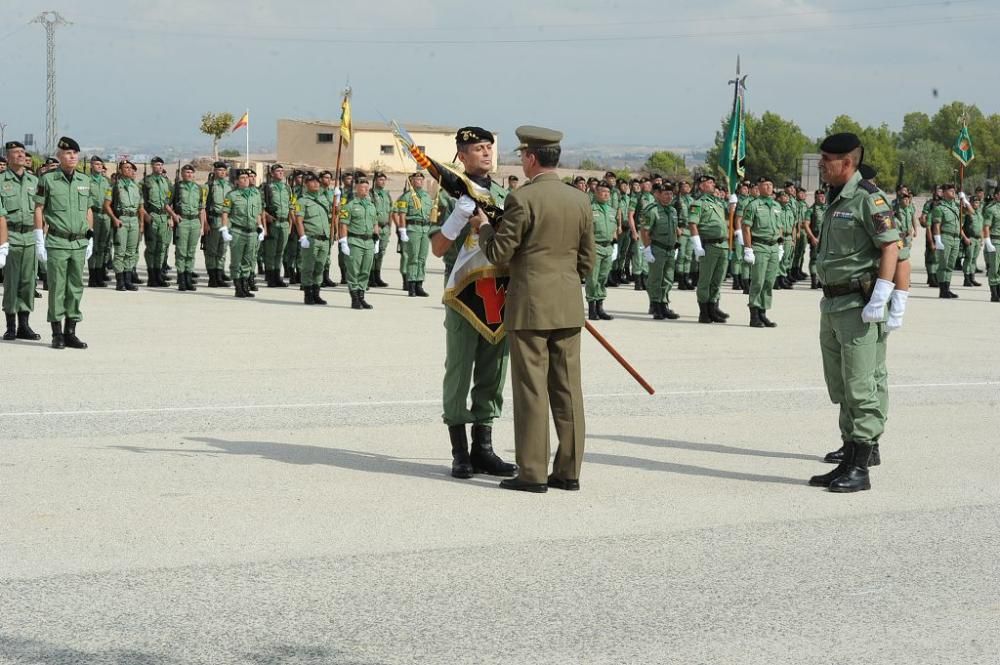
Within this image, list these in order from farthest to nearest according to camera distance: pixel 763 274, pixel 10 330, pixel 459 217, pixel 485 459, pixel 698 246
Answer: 1. pixel 698 246
2. pixel 763 274
3. pixel 10 330
4. pixel 485 459
5. pixel 459 217

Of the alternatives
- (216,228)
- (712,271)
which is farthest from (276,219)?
(712,271)

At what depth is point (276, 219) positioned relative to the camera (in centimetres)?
2123

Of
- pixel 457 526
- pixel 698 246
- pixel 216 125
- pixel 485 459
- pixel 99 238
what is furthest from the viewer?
pixel 216 125

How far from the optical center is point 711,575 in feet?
18.3

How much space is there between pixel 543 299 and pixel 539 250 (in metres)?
0.26

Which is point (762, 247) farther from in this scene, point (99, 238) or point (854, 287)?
point (99, 238)

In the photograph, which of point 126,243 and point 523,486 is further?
point 126,243

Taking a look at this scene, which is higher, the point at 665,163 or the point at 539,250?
the point at 665,163

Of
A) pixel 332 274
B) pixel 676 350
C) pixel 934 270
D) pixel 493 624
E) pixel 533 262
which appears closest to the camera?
pixel 493 624

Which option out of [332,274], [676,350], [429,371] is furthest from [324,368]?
[332,274]

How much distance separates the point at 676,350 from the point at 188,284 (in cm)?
956

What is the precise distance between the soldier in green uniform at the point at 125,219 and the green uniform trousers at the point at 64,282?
276 inches

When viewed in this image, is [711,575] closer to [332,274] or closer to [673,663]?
[673,663]

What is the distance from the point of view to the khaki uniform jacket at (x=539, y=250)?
22.7 feet
